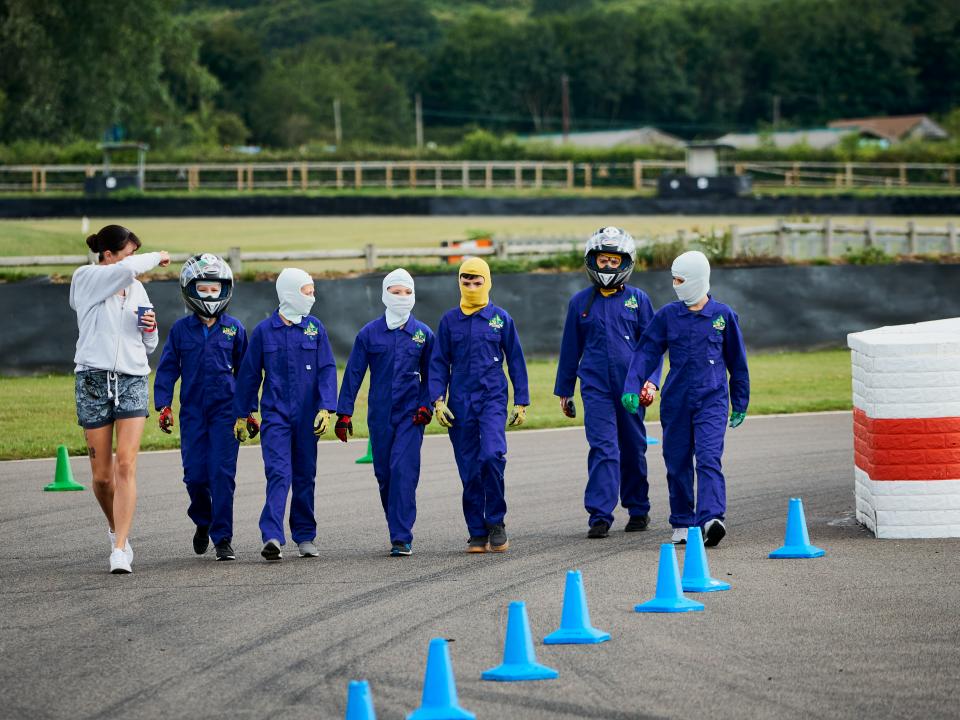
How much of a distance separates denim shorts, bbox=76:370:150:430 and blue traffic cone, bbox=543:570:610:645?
340 centimetres

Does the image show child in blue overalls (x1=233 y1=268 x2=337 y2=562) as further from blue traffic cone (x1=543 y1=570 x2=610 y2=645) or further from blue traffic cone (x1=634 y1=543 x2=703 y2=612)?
blue traffic cone (x1=543 y1=570 x2=610 y2=645)

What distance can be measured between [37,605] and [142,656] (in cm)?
142

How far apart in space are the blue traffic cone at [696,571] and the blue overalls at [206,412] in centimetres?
301

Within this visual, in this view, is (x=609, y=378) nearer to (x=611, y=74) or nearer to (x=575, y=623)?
(x=575, y=623)

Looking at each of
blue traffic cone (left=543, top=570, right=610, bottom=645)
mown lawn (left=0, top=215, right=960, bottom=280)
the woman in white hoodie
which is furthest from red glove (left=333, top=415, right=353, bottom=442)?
mown lawn (left=0, top=215, right=960, bottom=280)

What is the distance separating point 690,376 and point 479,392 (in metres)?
1.37

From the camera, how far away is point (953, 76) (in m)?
137

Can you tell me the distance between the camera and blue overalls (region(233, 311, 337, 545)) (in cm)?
988

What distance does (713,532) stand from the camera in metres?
9.77

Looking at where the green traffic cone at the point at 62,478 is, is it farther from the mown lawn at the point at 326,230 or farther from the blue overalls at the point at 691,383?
the mown lawn at the point at 326,230

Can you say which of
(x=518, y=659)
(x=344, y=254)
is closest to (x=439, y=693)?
(x=518, y=659)

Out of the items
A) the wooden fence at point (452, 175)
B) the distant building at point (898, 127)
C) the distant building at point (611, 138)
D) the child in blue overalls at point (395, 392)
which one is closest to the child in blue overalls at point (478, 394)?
the child in blue overalls at point (395, 392)

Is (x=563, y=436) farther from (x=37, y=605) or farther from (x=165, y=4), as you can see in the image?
(x=165, y=4)

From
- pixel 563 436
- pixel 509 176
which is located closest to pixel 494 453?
pixel 563 436
